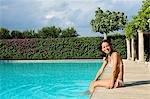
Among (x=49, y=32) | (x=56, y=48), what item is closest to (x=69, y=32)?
(x=49, y=32)

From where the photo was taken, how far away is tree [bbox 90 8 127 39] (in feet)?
172

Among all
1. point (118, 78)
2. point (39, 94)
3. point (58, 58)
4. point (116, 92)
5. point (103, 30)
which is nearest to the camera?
point (116, 92)

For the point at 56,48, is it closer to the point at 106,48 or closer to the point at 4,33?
the point at 4,33

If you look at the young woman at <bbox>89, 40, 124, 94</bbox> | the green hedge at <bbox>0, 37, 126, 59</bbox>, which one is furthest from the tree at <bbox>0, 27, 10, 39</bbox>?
the young woman at <bbox>89, 40, 124, 94</bbox>

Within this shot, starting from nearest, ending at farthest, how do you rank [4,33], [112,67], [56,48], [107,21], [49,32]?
1. [112,67]
2. [56,48]
3. [4,33]
4. [107,21]
5. [49,32]

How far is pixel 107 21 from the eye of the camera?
53281 mm

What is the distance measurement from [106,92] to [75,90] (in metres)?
4.80

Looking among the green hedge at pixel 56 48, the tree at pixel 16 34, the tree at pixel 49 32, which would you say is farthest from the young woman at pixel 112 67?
the tree at pixel 49 32

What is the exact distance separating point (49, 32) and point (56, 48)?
73.3ft

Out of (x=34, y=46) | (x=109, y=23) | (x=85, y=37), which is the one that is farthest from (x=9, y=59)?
(x=109, y=23)

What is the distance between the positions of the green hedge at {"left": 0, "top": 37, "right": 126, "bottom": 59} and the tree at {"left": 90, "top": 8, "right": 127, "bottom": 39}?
780 inches

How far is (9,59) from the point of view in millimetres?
32656

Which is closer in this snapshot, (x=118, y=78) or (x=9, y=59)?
(x=118, y=78)

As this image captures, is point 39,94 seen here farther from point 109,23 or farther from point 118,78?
point 109,23
